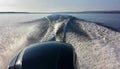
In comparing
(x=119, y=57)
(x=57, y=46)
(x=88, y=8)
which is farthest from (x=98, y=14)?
(x=57, y=46)

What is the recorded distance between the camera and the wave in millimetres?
4668

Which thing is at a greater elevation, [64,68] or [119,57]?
[64,68]

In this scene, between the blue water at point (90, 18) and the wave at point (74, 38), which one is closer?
the wave at point (74, 38)

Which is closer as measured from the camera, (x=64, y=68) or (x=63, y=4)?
(x=64, y=68)

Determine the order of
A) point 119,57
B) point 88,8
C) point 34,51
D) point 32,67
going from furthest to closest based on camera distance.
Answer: point 88,8
point 119,57
point 34,51
point 32,67

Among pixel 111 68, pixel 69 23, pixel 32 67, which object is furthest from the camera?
pixel 69 23

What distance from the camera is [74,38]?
18.9ft

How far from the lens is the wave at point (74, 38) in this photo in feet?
15.3

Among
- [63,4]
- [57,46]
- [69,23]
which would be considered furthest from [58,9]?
[57,46]

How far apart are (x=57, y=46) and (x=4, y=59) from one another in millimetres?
1677

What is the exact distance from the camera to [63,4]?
32.2 ft

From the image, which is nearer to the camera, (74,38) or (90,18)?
(74,38)

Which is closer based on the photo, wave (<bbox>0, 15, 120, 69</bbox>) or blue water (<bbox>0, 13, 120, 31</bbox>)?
wave (<bbox>0, 15, 120, 69</bbox>)

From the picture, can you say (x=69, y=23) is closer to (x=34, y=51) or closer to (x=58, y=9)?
(x=58, y=9)
